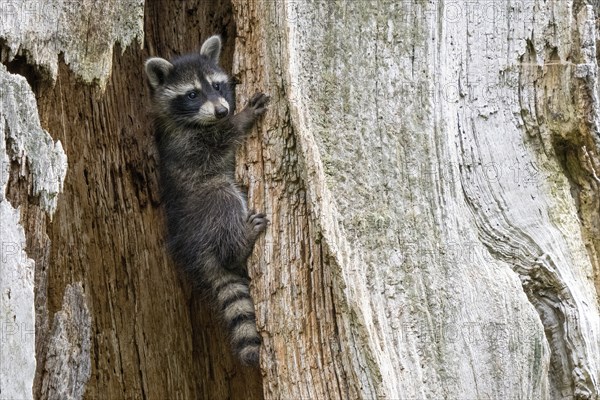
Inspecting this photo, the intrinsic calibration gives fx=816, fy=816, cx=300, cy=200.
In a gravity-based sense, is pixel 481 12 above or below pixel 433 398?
above

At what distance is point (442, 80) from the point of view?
4523 mm

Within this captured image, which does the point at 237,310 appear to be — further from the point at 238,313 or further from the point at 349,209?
the point at 349,209

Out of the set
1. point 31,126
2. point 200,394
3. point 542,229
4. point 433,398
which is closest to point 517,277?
point 542,229

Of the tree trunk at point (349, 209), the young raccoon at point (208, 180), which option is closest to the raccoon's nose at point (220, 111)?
the young raccoon at point (208, 180)

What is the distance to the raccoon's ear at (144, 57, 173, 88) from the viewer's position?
5477 millimetres

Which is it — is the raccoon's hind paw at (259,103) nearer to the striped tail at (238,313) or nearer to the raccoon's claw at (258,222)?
the raccoon's claw at (258,222)

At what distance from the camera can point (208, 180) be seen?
532 centimetres

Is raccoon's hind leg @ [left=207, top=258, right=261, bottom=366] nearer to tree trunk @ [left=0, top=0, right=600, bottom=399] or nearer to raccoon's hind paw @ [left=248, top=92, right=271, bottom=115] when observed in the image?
tree trunk @ [left=0, top=0, right=600, bottom=399]

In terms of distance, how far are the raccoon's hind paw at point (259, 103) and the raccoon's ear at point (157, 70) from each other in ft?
3.63

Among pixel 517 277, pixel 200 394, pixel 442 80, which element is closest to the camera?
pixel 517 277

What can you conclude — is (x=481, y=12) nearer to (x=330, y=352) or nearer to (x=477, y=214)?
(x=477, y=214)

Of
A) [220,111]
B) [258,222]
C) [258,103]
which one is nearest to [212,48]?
[220,111]

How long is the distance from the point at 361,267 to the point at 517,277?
0.81 metres

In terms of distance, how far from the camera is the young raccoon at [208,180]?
464 centimetres
